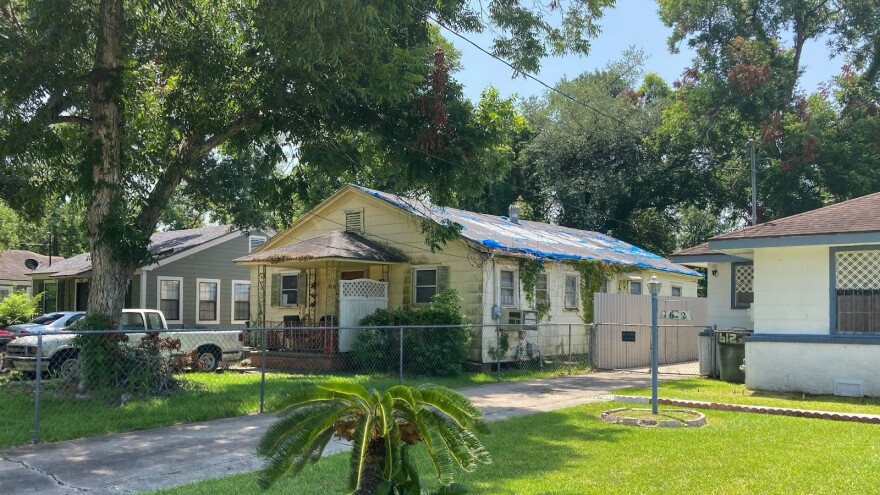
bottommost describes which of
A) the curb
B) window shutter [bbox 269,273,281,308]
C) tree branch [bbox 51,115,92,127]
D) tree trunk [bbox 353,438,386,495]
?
the curb

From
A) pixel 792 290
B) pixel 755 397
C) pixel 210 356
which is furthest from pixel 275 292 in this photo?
pixel 792 290

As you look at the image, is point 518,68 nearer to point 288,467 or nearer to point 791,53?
point 288,467

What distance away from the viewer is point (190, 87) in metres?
14.8

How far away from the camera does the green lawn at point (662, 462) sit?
6.95 metres

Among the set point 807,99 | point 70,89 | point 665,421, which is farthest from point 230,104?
point 807,99

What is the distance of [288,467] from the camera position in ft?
14.1

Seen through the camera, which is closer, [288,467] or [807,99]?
[288,467]

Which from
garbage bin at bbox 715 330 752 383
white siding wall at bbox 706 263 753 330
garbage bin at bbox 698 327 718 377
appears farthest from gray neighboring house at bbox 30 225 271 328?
garbage bin at bbox 715 330 752 383

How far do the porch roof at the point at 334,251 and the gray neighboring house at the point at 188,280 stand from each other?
5522 millimetres

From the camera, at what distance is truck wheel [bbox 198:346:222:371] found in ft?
60.0

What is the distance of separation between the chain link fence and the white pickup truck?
0.03m

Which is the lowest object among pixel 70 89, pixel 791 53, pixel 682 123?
pixel 70 89

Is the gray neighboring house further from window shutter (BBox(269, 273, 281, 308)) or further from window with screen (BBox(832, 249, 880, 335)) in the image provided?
window with screen (BBox(832, 249, 880, 335))

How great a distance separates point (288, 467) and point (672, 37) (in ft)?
119
